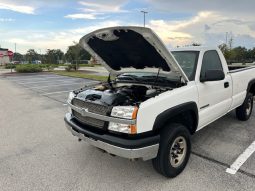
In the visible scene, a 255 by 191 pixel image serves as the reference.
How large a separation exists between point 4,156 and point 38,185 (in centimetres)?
132

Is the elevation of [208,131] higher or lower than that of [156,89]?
lower

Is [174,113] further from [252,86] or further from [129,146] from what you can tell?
[252,86]

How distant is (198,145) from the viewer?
13.6 feet

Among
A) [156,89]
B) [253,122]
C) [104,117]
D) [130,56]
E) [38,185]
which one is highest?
[130,56]

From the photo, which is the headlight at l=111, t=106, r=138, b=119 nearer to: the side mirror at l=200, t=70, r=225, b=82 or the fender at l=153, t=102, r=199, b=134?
the fender at l=153, t=102, r=199, b=134

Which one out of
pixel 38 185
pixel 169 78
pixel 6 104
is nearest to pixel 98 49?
pixel 169 78

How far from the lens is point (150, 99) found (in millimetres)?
2738

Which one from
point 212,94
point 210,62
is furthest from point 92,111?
point 210,62

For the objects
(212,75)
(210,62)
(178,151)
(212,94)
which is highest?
(210,62)

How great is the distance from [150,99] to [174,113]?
44cm

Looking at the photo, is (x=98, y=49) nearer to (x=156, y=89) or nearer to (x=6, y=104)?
(x=156, y=89)

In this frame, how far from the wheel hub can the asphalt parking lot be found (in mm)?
203

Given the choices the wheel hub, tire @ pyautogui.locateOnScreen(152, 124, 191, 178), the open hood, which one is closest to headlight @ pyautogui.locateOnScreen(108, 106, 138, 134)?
tire @ pyautogui.locateOnScreen(152, 124, 191, 178)

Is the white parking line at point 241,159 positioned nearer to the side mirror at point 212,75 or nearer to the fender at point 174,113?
the fender at point 174,113
